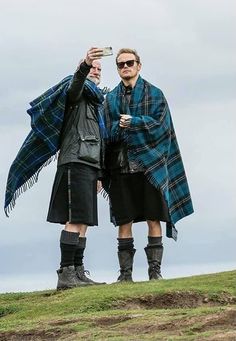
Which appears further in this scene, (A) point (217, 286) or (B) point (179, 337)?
(A) point (217, 286)

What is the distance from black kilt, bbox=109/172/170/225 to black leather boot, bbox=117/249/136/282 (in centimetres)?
36

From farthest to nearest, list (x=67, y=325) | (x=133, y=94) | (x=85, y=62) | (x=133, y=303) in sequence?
(x=133, y=94), (x=85, y=62), (x=133, y=303), (x=67, y=325)

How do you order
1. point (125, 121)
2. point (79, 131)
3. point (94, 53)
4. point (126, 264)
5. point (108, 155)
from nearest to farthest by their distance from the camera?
1. point (94, 53)
2. point (79, 131)
3. point (125, 121)
4. point (126, 264)
5. point (108, 155)

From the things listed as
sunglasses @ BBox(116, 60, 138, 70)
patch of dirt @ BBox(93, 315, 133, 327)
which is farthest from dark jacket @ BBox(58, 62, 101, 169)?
patch of dirt @ BBox(93, 315, 133, 327)

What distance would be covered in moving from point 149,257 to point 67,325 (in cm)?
310

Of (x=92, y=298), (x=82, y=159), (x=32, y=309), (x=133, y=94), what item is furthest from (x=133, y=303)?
(x=133, y=94)

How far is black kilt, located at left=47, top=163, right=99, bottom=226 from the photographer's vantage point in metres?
13.2

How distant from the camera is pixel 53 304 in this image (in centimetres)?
1228

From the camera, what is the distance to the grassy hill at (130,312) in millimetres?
9766

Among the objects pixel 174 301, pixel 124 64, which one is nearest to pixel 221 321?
pixel 174 301

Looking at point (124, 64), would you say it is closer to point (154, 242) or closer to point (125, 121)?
point (125, 121)

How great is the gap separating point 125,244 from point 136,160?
3.27 ft

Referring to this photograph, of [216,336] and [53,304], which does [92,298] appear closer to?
[53,304]

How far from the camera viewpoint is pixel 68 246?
13156 mm
